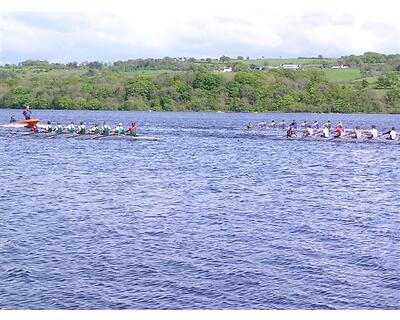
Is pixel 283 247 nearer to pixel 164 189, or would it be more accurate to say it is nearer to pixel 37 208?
pixel 37 208

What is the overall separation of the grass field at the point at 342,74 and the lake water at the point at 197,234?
88868 mm

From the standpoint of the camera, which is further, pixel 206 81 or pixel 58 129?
pixel 206 81

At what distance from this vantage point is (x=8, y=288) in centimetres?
1510

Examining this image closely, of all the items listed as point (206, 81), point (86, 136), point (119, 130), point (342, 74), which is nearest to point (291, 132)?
point (119, 130)

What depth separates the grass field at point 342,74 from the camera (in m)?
128

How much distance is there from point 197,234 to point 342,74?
117 metres

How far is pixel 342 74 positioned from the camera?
13325 centimetres

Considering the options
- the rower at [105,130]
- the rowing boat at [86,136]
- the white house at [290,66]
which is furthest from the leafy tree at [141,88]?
the rower at [105,130]

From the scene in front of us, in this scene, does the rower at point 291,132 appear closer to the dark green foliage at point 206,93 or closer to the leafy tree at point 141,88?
the dark green foliage at point 206,93

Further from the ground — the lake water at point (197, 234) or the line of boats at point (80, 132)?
the line of boats at point (80, 132)

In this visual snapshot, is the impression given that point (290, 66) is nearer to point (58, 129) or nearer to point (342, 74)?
point (342, 74)

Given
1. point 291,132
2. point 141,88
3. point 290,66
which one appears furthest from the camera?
point 290,66

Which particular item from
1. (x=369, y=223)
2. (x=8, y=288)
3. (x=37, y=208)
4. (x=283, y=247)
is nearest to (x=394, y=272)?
(x=283, y=247)
